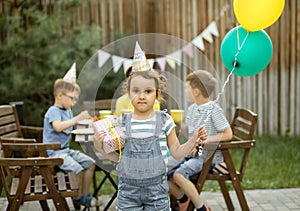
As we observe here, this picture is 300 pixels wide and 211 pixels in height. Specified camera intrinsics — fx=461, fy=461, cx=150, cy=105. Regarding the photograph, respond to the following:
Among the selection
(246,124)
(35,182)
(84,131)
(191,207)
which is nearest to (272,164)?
(246,124)

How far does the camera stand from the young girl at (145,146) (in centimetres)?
255

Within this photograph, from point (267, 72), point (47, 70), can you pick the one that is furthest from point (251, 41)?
point (267, 72)

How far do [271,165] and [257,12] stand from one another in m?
2.88

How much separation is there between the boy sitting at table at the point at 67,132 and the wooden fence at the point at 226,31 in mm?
3220

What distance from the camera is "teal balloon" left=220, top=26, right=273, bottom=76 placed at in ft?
11.2

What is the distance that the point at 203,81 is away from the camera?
3.61 meters

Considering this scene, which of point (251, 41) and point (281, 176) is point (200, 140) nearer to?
point (251, 41)

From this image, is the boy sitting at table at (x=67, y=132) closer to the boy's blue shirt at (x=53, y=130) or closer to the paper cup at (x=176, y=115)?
the boy's blue shirt at (x=53, y=130)

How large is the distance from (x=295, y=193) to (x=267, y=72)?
299cm

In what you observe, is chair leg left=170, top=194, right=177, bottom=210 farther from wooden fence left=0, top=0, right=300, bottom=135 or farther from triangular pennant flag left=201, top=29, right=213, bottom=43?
wooden fence left=0, top=0, right=300, bottom=135

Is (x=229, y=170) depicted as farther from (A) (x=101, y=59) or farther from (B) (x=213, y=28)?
(B) (x=213, y=28)

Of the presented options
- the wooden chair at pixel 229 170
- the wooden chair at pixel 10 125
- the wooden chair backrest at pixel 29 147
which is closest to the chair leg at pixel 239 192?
the wooden chair at pixel 229 170

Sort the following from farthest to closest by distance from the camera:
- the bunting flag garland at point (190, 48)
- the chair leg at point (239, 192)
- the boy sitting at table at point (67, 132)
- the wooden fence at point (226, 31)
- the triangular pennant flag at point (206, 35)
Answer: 1. the wooden fence at point (226, 31)
2. the triangular pennant flag at point (206, 35)
3. the bunting flag garland at point (190, 48)
4. the boy sitting at table at point (67, 132)
5. the chair leg at point (239, 192)

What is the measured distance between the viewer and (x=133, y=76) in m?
2.58
